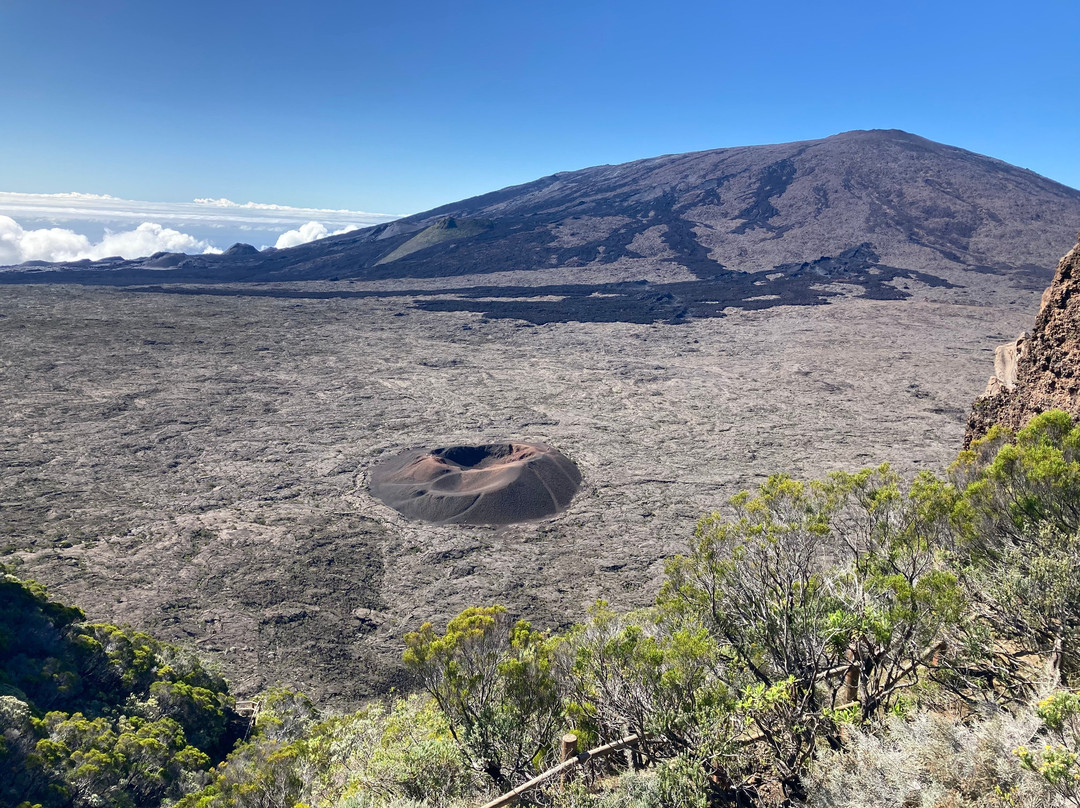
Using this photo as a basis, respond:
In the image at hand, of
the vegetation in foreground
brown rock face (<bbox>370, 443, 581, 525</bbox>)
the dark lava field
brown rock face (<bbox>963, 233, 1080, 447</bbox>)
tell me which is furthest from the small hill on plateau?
the vegetation in foreground

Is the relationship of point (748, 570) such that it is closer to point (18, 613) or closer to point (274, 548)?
point (18, 613)

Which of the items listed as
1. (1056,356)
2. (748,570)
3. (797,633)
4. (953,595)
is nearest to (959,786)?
(953,595)

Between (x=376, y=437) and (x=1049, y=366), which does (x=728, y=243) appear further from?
(x=1049, y=366)

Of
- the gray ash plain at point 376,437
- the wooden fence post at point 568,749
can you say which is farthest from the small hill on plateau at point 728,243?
the wooden fence post at point 568,749

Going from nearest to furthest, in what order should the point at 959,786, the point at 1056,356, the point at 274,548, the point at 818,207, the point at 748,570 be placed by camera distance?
the point at 959,786
the point at 748,570
the point at 1056,356
the point at 274,548
the point at 818,207

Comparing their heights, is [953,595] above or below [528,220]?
below

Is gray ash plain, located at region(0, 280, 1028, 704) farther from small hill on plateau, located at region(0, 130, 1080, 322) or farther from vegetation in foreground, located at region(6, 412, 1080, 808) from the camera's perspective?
small hill on plateau, located at region(0, 130, 1080, 322)
